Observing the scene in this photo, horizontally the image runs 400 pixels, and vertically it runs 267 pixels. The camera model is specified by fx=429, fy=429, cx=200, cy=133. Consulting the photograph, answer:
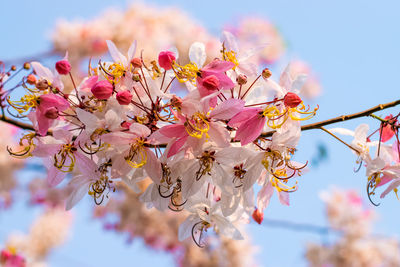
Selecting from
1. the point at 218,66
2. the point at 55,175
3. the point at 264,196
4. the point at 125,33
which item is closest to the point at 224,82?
the point at 218,66

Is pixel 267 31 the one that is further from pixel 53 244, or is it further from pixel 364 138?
pixel 364 138

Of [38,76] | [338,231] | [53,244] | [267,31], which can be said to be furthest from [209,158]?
[267,31]

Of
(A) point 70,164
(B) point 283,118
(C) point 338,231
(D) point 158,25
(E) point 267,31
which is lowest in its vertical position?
(A) point 70,164

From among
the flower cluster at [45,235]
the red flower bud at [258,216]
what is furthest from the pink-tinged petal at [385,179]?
the flower cluster at [45,235]

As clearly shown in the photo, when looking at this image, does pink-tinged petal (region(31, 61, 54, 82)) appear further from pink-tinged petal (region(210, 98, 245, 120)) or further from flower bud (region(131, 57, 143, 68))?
pink-tinged petal (region(210, 98, 245, 120))

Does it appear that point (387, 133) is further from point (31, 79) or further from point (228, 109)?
point (31, 79)

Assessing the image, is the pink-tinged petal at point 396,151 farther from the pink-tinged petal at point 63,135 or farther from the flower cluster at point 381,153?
the pink-tinged petal at point 63,135
